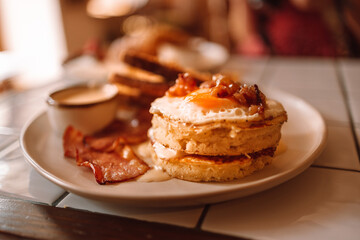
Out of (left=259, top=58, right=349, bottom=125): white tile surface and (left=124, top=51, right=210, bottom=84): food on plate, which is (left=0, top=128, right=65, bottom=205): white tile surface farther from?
(left=259, top=58, right=349, bottom=125): white tile surface

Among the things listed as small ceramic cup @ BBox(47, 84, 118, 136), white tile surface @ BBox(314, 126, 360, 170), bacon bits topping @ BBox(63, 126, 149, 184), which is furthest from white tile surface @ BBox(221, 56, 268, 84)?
bacon bits topping @ BBox(63, 126, 149, 184)

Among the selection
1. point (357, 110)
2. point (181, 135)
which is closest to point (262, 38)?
point (357, 110)

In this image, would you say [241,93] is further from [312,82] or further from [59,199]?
[312,82]

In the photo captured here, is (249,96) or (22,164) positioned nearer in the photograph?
(249,96)

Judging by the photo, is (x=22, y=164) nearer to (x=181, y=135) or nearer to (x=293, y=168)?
(x=181, y=135)

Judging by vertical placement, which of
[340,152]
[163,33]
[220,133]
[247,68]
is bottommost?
[247,68]

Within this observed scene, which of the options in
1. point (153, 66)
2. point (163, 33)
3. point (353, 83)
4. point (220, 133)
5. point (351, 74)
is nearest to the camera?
point (220, 133)

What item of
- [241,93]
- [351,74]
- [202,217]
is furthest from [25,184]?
[351,74]
